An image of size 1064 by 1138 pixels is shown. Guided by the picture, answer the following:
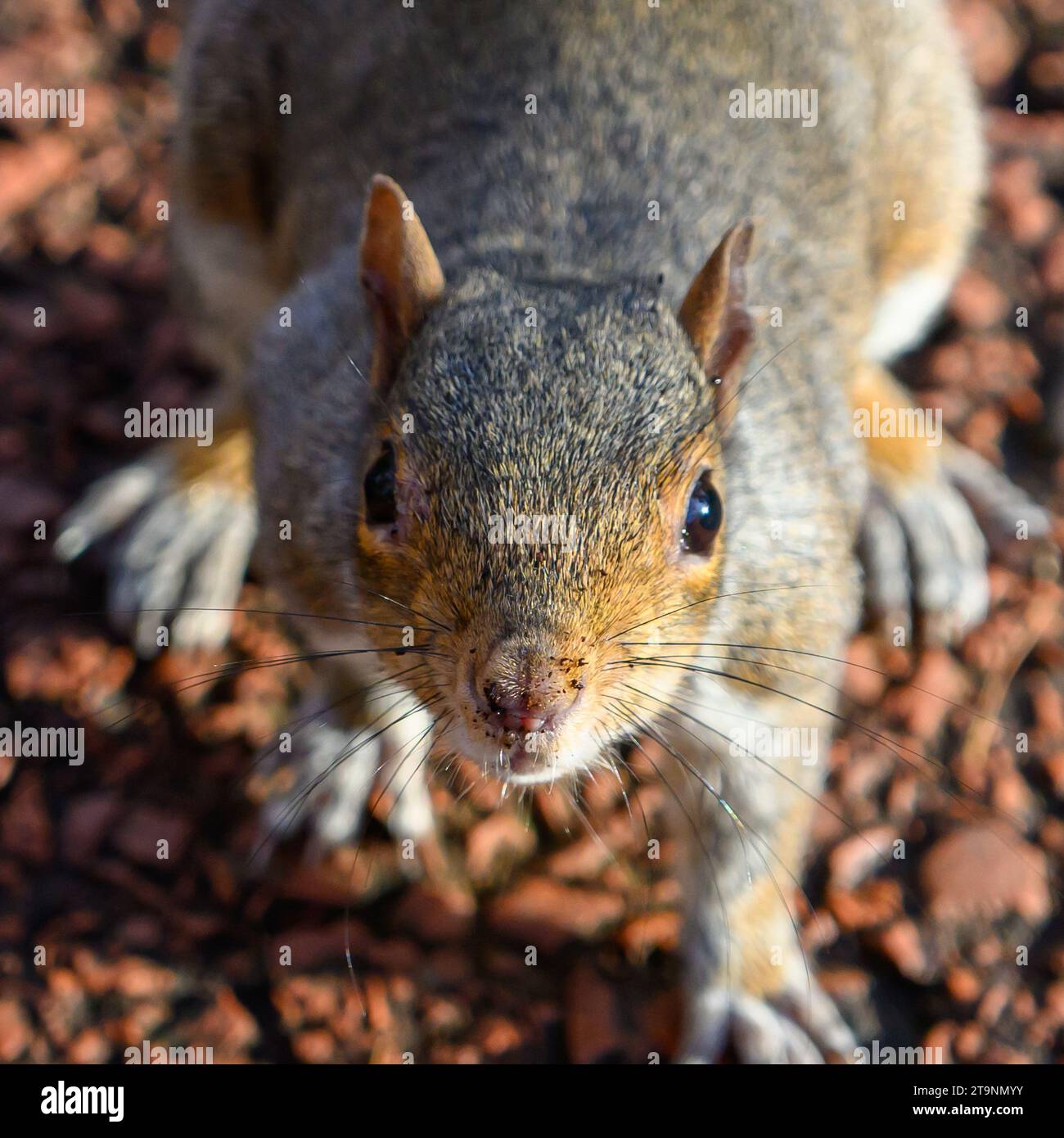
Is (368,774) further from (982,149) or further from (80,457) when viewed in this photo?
(982,149)

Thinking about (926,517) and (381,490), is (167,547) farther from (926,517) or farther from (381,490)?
(926,517)

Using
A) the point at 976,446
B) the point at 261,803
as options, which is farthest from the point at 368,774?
the point at 976,446

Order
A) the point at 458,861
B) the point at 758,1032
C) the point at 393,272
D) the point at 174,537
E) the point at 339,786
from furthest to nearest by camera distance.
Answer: the point at 174,537 → the point at 339,786 → the point at 458,861 → the point at 758,1032 → the point at 393,272

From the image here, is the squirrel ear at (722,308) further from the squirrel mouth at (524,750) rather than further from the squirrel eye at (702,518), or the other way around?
the squirrel mouth at (524,750)

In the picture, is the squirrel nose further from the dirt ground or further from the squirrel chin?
the dirt ground

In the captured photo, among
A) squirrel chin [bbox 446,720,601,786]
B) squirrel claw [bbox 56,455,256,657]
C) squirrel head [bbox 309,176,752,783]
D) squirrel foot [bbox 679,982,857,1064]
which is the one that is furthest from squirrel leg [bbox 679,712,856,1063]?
squirrel claw [bbox 56,455,256,657]

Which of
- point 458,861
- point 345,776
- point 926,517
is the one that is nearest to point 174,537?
point 345,776

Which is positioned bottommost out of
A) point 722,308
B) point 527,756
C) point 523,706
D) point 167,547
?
point 527,756
